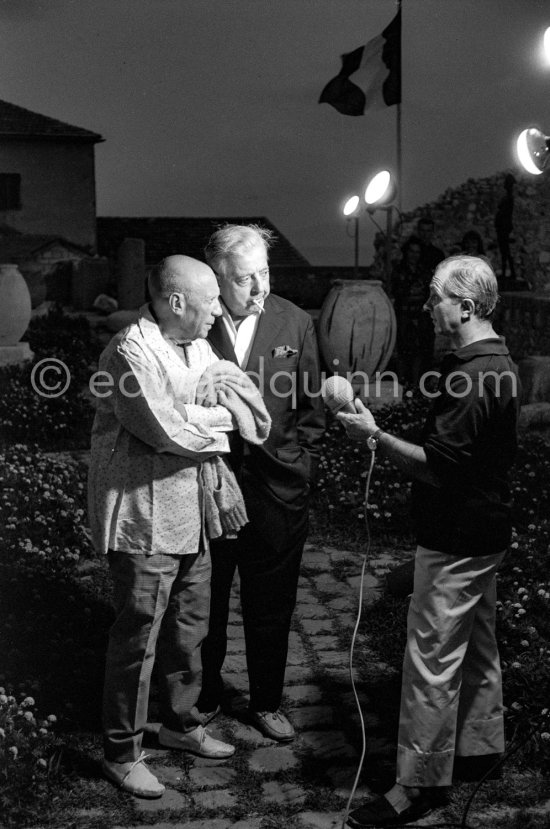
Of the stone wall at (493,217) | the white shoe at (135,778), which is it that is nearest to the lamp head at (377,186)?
the white shoe at (135,778)

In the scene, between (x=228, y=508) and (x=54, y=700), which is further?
(x=54, y=700)

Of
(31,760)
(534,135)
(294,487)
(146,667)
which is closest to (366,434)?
(294,487)

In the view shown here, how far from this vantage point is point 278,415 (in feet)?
13.2

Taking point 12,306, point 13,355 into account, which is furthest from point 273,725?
Answer: point 12,306

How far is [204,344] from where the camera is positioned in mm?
3766

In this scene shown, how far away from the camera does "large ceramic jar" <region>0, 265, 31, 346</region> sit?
12.4 m

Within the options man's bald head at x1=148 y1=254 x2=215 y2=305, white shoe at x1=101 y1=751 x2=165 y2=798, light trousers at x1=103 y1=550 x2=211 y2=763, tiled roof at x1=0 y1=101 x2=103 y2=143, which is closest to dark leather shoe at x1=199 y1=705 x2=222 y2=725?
light trousers at x1=103 y1=550 x2=211 y2=763

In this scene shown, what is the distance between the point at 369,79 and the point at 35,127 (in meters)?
15.7

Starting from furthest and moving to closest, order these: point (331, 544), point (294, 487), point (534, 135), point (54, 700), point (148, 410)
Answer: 1. point (331, 544)
2. point (534, 135)
3. point (54, 700)
4. point (294, 487)
5. point (148, 410)

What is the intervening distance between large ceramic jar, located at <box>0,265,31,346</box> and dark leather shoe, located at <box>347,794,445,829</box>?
32.5 ft

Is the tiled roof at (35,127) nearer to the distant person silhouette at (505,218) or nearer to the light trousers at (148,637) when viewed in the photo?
the distant person silhouette at (505,218)

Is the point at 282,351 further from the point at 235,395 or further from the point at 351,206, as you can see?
the point at 351,206

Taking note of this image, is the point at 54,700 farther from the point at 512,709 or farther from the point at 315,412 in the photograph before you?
the point at 512,709

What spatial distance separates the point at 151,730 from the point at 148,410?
1522 millimetres
